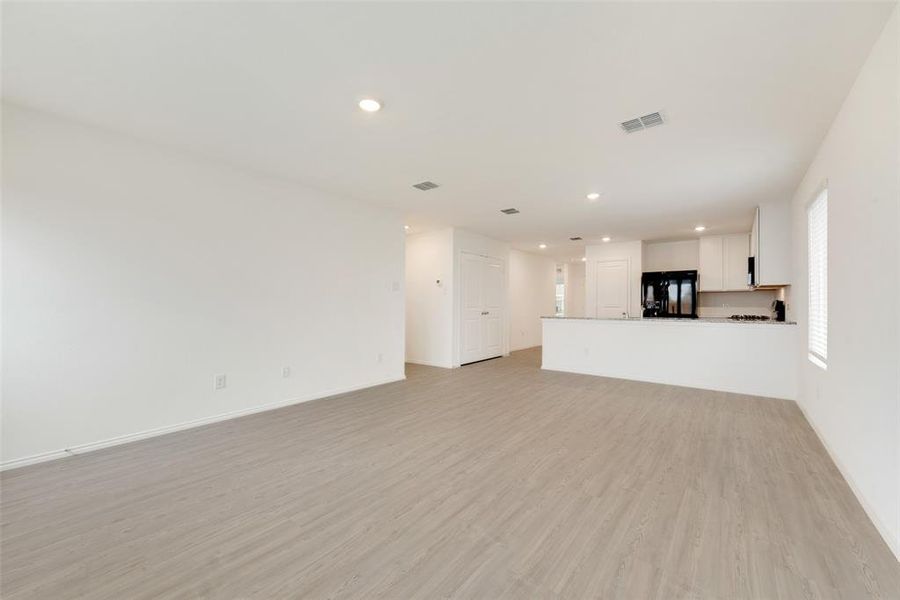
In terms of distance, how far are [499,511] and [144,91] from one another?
11.7 feet

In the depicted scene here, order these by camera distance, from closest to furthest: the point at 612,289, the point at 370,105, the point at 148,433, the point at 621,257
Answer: the point at 370,105 < the point at 148,433 < the point at 621,257 < the point at 612,289

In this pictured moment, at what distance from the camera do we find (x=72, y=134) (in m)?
2.87

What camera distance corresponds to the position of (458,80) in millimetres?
2273

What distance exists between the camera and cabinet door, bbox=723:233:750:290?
6.70 metres

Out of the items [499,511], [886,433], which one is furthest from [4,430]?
[886,433]

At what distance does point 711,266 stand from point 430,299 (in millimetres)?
5488

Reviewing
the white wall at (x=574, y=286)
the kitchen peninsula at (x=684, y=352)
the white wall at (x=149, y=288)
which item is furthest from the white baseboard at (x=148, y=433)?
the white wall at (x=574, y=286)

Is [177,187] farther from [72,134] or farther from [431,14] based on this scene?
[431,14]

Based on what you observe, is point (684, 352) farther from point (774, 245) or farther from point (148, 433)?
point (148, 433)

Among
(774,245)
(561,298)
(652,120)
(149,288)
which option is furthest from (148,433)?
(561,298)

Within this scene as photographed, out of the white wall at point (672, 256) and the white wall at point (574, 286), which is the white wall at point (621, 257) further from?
the white wall at point (574, 286)

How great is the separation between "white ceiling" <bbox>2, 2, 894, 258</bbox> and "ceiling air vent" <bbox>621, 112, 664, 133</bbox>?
0.07 metres

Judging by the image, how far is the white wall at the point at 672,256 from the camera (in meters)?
7.55

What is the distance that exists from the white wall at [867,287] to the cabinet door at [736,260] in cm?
441
